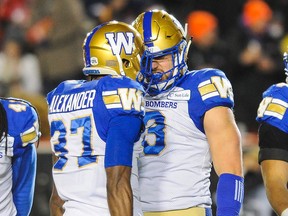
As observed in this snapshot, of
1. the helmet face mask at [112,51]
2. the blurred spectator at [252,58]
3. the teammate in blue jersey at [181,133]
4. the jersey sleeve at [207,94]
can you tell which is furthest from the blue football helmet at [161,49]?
the blurred spectator at [252,58]

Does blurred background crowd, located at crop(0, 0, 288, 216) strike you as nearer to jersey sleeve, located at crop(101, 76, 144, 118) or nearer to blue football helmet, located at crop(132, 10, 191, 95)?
blue football helmet, located at crop(132, 10, 191, 95)

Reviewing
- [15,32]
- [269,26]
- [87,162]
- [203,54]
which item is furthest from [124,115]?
[15,32]

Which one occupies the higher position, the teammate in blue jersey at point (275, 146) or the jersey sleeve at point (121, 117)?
the jersey sleeve at point (121, 117)

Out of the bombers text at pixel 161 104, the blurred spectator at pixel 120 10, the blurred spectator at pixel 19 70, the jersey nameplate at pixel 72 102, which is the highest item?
the jersey nameplate at pixel 72 102

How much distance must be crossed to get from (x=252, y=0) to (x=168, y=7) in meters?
0.95

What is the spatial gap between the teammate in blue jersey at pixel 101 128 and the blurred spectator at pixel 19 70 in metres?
5.39

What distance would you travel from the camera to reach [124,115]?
136 inches

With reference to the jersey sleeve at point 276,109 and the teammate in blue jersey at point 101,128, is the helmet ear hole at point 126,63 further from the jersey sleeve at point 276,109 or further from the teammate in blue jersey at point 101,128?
the jersey sleeve at point 276,109

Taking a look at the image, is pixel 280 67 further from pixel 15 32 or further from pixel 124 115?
pixel 124 115

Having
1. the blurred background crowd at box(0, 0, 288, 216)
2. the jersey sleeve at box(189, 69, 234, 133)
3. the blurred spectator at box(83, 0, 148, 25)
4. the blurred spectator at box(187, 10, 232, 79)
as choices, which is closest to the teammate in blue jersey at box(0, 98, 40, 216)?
the jersey sleeve at box(189, 69, 234, 133)

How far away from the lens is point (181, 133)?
3977mm

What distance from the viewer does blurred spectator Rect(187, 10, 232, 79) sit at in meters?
8.48

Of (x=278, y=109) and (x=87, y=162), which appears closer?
(x=87, y=162)

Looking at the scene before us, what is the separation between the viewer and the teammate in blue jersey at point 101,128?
11.2ft
